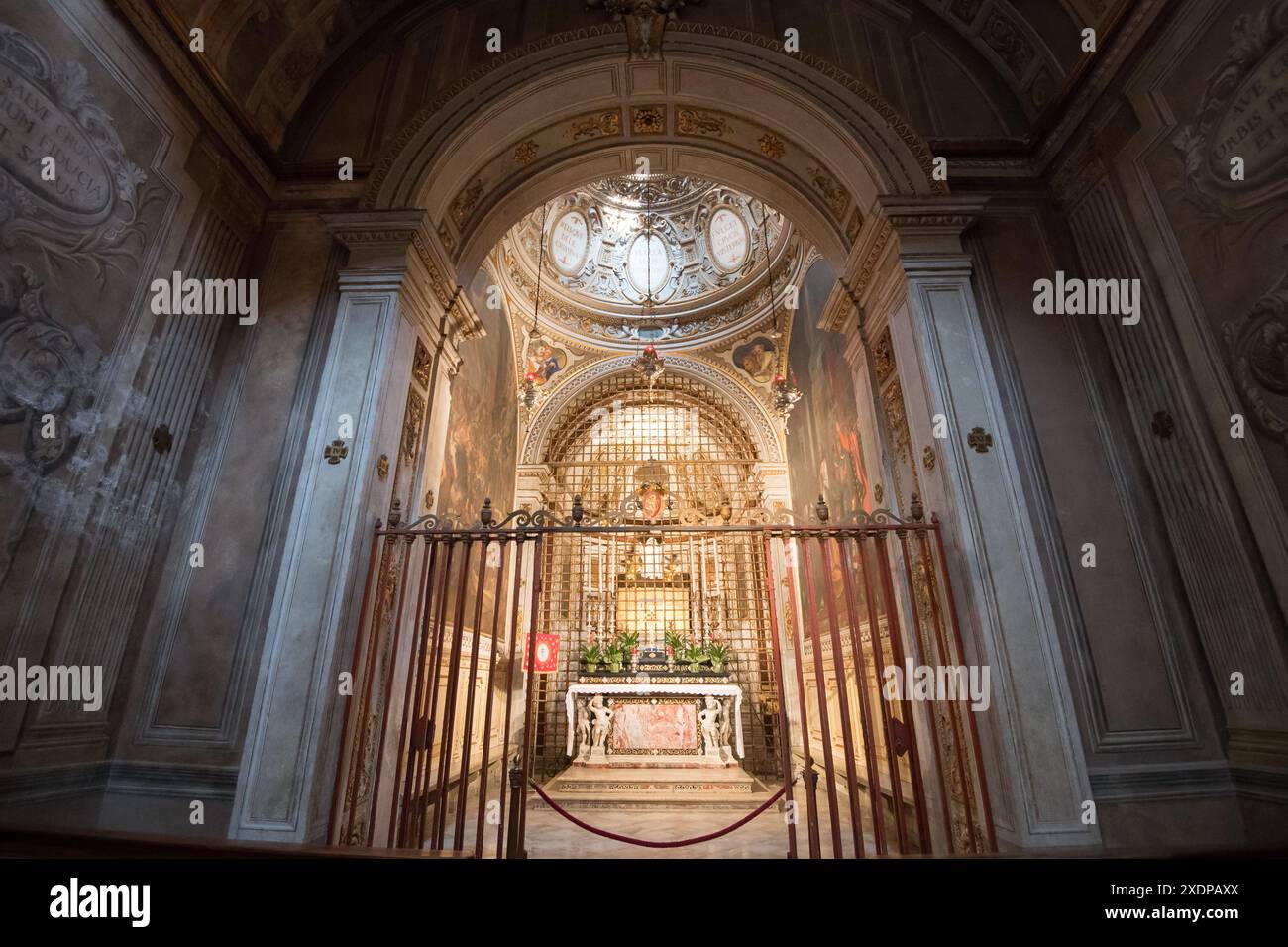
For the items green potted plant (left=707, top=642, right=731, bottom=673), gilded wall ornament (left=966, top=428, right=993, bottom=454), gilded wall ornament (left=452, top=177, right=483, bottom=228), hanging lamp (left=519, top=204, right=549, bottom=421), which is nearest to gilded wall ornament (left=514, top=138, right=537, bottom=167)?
gilded wall ornament (left=452, top=177, right=483, bottom=228)

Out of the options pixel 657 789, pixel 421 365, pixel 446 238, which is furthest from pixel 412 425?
pixel 657 789

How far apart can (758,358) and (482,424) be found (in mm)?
7120

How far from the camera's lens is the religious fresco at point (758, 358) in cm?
1386

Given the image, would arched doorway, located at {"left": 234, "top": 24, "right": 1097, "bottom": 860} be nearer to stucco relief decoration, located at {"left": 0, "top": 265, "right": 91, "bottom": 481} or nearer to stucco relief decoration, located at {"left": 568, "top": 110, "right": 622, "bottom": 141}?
stucco relief decoration, located at {"left": 568, "top": 110, "right": 622, "bottom": 141}

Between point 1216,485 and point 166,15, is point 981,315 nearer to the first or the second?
point 1216,485

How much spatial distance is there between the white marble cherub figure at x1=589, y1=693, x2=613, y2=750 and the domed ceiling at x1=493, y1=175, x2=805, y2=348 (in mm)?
8409

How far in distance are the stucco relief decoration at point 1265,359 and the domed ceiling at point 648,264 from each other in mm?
10059

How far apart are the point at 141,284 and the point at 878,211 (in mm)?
5966

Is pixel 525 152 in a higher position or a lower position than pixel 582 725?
higher

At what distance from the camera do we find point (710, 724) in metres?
10.1

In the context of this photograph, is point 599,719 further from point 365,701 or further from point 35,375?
point 35,375

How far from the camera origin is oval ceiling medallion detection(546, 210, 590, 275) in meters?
13.7

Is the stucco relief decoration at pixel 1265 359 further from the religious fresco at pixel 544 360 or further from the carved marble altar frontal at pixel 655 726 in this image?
the religious fresco at pixel 544 360
